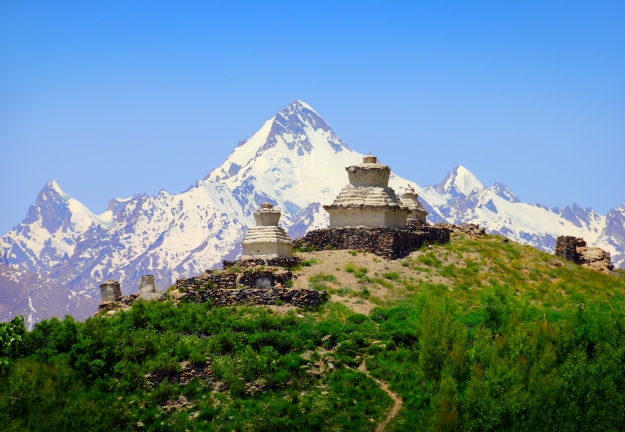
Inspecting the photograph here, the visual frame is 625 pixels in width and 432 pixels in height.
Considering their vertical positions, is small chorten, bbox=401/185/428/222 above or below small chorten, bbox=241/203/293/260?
above

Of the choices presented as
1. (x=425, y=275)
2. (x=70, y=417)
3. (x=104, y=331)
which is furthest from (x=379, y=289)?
(x=70, y=417)

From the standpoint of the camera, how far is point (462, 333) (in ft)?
152

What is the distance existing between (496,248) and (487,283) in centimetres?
759

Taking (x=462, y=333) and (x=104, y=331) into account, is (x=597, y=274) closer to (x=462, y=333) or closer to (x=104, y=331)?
(x=462, y=333)

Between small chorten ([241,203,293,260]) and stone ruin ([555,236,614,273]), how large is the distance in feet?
60.7

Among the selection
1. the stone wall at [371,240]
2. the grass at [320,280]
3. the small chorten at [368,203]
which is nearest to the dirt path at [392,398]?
the grass at [320,280]

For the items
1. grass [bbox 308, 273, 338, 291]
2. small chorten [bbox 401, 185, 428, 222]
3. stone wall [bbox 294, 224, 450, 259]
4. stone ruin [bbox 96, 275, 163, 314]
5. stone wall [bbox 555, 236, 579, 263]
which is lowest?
stone ruin [bbox 96, 275, 163, 314]

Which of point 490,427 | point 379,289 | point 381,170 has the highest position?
point 381,170

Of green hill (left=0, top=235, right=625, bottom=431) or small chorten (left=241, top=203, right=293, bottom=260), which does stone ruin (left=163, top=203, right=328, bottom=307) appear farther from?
green hill (left=0, top=235, right=625, bottom=431)

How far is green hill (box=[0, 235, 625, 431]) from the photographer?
4216 centimetres

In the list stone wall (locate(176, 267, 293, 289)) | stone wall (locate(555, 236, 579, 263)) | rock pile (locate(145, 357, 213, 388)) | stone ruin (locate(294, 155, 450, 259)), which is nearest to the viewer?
rock pile (locate(145, 357, 213, 388))

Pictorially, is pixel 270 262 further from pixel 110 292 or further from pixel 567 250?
pixel 567 250

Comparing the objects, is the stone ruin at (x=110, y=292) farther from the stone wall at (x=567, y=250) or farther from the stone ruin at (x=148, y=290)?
the stone wall at (x=567, y=250)

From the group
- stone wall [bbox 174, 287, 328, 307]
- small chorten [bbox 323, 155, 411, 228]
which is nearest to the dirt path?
stone wall [bbox 174, 287, 328, 307]
